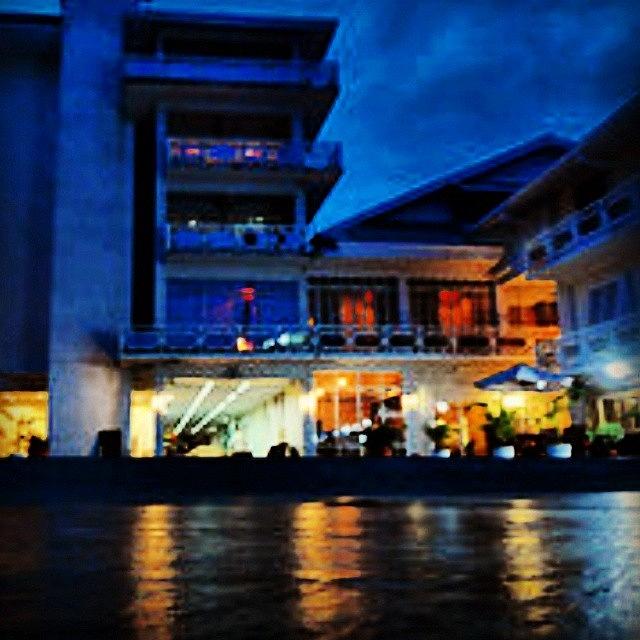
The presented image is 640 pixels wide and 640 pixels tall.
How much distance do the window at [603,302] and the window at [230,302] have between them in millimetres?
9470

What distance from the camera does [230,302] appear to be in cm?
3136

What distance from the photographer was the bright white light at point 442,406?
29969 mm

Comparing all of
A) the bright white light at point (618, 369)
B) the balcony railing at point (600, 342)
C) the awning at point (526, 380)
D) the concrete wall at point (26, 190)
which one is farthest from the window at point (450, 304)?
the concrete wall at point (26, 190)

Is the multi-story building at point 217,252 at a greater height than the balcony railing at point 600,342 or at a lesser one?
greater

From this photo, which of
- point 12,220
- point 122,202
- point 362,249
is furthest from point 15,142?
point 362,249

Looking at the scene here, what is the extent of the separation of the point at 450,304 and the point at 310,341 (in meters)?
5.41

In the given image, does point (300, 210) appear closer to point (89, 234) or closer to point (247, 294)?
point (247, 294)

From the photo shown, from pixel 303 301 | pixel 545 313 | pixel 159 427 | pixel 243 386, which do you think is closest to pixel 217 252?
pixel 303 301

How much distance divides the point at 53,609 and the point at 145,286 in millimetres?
31507

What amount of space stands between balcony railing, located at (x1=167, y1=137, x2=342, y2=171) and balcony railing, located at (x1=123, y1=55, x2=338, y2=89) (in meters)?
1.98

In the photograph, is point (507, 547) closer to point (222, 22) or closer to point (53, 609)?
point (53, 609)

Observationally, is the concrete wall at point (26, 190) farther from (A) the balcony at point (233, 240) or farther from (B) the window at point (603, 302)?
(B) the window at point (603, 302)

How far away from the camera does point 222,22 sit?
1284 inches

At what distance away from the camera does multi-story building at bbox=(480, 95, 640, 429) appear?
78.4 ft
